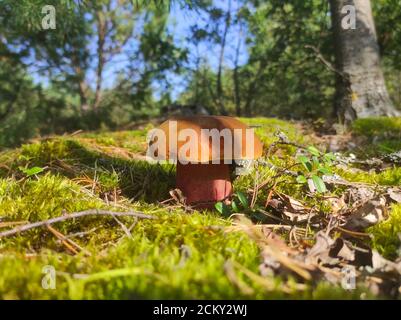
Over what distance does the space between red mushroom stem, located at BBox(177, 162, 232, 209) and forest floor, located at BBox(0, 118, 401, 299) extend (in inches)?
3.1

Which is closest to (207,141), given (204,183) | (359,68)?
(204,183)

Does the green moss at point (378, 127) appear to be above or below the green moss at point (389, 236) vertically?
above

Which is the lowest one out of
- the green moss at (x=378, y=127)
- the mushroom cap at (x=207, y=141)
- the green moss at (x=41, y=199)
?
the green moss at (x=41, y=199)

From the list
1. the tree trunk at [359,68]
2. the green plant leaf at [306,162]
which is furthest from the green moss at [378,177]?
the tree trunk at [359,68]

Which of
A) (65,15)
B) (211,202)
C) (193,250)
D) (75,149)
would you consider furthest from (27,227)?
(65,15)

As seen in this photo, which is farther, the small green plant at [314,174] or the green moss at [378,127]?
the green moss at [378,127]

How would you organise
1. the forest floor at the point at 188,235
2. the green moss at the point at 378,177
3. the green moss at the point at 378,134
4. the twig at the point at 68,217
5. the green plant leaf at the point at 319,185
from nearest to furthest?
the forest floor at the point at 188,235, the twig at the point at 68,217, the green plant leaf at the point at 319,185, the green moss at the point at 378,177, the green moss at the point at 378,134

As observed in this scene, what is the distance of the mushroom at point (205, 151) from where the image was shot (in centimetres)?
163

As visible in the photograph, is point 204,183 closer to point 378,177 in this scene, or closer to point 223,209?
point 223,209

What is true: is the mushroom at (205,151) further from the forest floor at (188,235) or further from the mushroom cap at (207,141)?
the forest floor at (188,235)

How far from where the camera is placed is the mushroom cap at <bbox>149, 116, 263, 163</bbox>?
1.62 meters

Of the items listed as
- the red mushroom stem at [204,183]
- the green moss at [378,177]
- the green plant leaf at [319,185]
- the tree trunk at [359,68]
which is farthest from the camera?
the tree trunk at [359,68]

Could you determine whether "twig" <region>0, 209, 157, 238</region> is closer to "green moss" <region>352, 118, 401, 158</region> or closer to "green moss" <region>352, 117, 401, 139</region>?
"green moss" <region>352, 118, 401, 158</region>

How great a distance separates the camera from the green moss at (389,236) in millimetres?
1305
